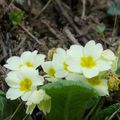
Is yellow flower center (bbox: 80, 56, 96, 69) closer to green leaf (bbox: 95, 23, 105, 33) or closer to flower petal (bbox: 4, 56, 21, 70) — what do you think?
flower petal (bbox: 4, 56, 21, 70)

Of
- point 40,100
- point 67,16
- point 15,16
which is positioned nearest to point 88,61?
point 40,100

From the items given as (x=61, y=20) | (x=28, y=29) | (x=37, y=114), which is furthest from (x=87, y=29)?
(x=37, y=114)

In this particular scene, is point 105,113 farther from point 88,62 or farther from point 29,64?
point 29,64

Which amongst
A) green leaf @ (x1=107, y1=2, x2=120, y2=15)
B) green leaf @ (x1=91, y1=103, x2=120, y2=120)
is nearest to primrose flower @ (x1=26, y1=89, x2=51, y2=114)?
green leaf @ (x1=91, y1=103, x2=120, y2=120)

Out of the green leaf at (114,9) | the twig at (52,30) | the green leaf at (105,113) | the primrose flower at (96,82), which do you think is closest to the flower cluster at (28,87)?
the primrose flower at (96,82)

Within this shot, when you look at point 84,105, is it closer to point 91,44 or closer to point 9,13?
point 91,44
